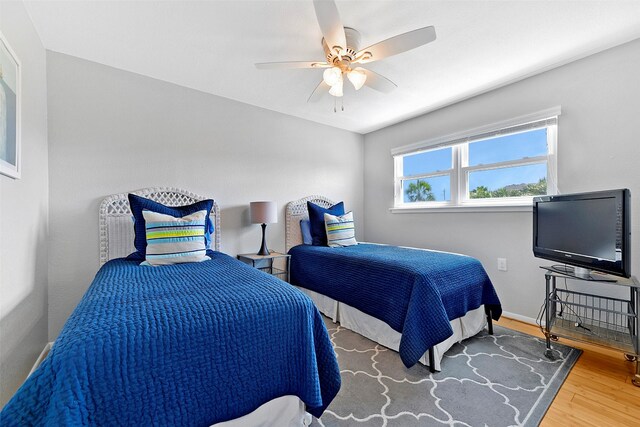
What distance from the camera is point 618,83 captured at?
7.08ft

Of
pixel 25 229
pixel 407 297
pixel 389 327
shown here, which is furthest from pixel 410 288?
pixel 25 229

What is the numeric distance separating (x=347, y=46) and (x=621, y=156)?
7.43 ft

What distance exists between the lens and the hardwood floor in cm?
143

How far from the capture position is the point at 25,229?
170 cm

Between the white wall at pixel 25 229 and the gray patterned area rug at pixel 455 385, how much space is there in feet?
5.51

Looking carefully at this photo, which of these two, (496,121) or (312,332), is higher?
(496,121)

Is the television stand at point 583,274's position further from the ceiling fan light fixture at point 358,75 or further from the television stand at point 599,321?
the ceiling fan light fixture at point 358,75

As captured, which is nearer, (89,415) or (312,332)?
(89,415)

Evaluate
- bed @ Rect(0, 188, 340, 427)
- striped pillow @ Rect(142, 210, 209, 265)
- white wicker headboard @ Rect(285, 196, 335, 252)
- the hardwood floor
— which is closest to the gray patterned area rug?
the hardwood floor

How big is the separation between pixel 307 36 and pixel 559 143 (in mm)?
2347

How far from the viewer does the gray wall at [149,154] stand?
224 centimetres

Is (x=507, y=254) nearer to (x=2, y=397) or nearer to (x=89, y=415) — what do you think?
(x=89, y=415)

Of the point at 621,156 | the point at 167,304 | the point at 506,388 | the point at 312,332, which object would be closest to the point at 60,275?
the point at 167,304

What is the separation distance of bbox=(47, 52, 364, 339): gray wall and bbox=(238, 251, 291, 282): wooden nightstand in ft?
0.64
